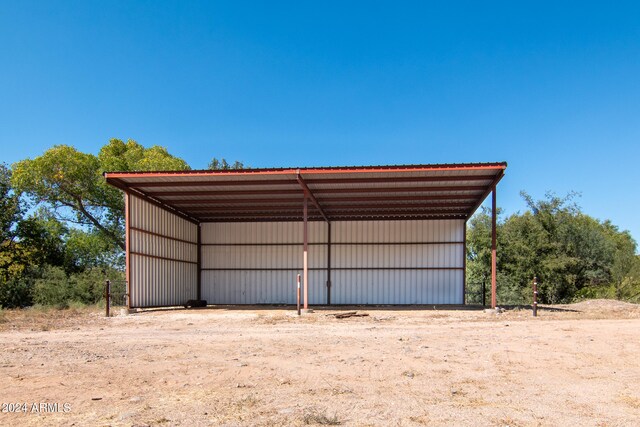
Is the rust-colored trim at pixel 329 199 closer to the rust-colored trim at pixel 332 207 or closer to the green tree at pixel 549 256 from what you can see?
the rust-colored trim at pixel 332 207

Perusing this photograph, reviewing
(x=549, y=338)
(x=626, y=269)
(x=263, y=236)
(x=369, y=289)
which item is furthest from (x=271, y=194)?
(x=626, y=269)

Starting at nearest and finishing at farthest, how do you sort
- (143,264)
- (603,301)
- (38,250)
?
(143,264) < (603,301) < (38,250)

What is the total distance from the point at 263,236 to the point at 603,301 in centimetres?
1833

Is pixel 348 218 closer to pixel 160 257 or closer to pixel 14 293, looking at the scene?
pixel 160 257

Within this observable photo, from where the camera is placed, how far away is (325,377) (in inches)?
282

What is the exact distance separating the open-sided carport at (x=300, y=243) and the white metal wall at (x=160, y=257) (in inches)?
2.1

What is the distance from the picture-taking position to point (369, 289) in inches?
1038

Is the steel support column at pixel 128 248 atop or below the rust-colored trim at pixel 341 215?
below

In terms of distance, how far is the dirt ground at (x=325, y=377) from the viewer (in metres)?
5.40

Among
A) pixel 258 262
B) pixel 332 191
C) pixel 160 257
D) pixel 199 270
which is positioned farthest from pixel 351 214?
pixel 160 257

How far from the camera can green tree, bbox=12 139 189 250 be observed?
31250 millimetres

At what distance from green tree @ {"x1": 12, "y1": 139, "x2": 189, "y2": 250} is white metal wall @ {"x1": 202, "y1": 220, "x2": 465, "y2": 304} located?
31.0 ft

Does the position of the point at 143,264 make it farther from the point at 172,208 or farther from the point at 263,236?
the point at 263,236

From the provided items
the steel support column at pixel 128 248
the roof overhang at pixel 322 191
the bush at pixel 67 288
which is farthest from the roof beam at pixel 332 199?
the bush at pixel 67 288
